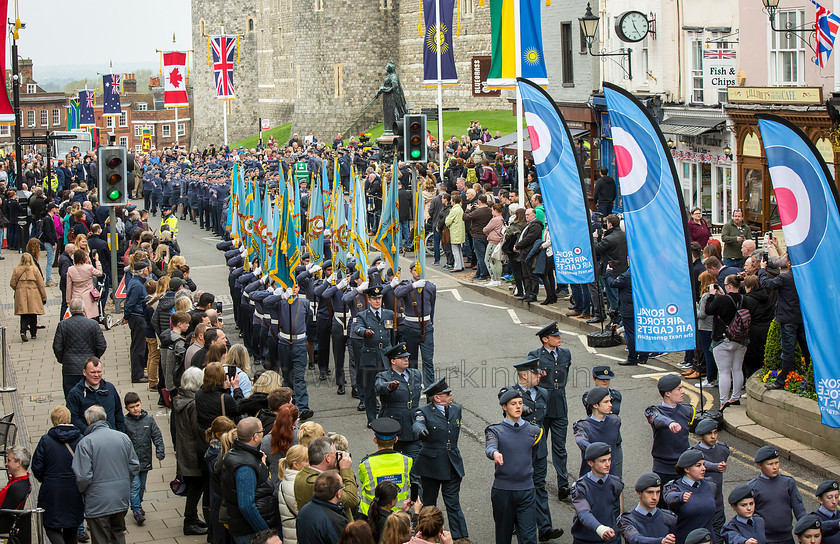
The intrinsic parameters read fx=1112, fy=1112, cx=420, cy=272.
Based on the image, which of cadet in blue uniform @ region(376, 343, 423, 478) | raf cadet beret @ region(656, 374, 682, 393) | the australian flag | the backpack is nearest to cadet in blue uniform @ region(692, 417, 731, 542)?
raf cadet beret @ region(656, 374, 682, 393)

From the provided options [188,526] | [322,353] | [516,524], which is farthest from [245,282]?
[516,524]

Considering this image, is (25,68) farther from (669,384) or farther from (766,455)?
(766,455)

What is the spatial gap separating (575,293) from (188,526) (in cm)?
957

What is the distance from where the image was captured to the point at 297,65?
6306 centimetres

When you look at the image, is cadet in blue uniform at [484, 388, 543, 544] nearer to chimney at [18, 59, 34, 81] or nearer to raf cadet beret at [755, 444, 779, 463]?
raf cadet beret at [755, 444, 779, 463]

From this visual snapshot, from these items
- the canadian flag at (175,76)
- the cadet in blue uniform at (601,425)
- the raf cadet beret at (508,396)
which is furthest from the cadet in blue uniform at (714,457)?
the canadian flag at (175,76)

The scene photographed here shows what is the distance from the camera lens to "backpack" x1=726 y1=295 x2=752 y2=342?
42.6ft

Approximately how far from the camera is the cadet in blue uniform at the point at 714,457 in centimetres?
897

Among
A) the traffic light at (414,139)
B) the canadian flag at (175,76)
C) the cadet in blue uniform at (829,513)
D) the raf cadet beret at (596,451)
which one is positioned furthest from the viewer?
the canadian flag at (175,76)

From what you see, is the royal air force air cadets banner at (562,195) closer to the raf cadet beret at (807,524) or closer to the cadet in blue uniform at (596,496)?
the cadet in blue uniform at (596,496)

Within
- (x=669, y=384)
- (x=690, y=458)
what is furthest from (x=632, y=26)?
(x=690, y=458)

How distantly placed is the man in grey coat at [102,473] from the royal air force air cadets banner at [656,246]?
5.06m

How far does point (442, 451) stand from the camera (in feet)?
32.2

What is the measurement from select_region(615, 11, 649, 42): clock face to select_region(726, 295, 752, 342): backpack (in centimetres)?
1578
